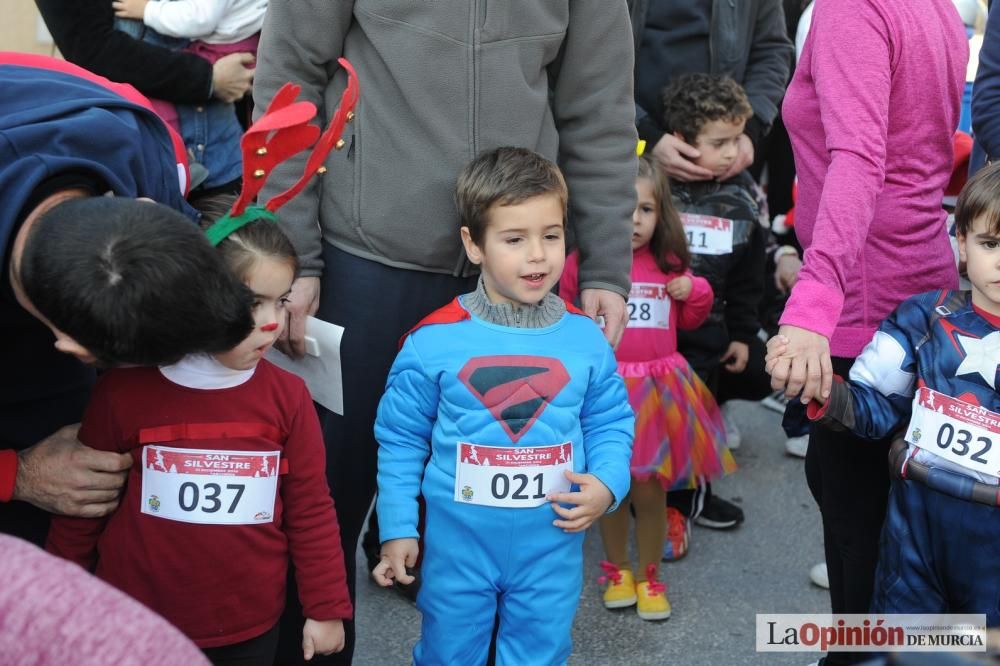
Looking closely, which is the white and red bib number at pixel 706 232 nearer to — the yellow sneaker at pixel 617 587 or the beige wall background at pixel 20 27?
the yellow sneaker at pixel 617 587

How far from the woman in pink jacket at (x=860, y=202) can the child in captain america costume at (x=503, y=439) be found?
466 millimetres

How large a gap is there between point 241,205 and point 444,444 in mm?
676

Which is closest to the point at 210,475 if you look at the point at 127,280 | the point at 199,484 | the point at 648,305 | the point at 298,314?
the point at 199,484

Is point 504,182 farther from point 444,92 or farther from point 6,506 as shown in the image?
point 6,506

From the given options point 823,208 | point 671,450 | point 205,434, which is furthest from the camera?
point 671,450

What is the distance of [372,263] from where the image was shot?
8.12 feet

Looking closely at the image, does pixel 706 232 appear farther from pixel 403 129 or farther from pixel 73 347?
pixel 73 347

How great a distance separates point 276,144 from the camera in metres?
2.02

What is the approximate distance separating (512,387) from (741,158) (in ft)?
6.00

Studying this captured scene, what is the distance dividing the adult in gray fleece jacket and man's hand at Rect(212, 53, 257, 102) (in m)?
1.08

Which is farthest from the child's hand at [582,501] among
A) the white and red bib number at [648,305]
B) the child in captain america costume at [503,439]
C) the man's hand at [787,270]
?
the man's hand at [787,270]

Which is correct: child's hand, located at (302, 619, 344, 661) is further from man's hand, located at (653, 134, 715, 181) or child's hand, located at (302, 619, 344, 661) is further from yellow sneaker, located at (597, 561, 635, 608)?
man's hand, located at (653, 134, 715, 181)

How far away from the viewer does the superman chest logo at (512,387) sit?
2.39 metres

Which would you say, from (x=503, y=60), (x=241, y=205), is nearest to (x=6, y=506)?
(x=241, y=205)
